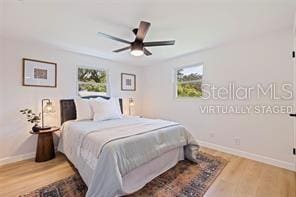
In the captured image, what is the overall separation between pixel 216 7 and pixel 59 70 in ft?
10.4

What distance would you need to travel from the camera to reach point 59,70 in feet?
11.6

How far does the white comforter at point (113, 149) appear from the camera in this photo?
175cm

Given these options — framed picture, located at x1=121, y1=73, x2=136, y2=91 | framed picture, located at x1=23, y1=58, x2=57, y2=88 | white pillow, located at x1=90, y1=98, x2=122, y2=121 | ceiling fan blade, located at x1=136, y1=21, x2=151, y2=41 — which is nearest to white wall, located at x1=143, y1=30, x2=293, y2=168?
framed picture, located at x1=121, y1=73, x2=136, y2=91

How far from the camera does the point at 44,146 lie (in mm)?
2975

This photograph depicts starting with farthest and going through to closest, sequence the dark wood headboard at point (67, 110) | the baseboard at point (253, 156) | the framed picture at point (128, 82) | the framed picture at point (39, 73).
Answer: the framed picture at point (128, 82) < the dark wood headboard at point (67, 110) < the framed picture at point (39, 73) < the baseboard at point (253, 156)

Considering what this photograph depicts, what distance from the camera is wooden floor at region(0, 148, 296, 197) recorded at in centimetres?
205

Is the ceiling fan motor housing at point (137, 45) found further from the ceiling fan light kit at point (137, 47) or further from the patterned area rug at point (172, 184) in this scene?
the patterned area rug at point (172, 184)

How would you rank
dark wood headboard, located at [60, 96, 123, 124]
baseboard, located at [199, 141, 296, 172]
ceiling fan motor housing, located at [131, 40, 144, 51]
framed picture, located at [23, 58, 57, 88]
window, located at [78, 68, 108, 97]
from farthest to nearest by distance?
window, located at [78, 68, 108, 97], dark wood headboard, located at [60, 96, 123, 124], framed picture, located at [23, 58, 57, 88], baseboard, located at [199, 141, 296, 172], ceiling fan motor housing, located at [131, 40, 144, 51]

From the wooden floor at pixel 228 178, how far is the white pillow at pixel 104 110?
100cm

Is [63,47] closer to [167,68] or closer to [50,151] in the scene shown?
[50,151]

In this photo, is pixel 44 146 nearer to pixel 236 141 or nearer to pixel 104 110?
pixel 104 110

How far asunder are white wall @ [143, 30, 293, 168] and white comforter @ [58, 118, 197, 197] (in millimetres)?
1113

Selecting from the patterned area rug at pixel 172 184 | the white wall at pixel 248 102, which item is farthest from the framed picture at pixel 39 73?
the white wall at pixel 248 102

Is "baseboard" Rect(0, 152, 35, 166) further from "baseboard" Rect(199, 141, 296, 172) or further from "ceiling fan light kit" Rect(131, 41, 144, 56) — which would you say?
"baseboard" Rect(199, 141, 296, 172)
